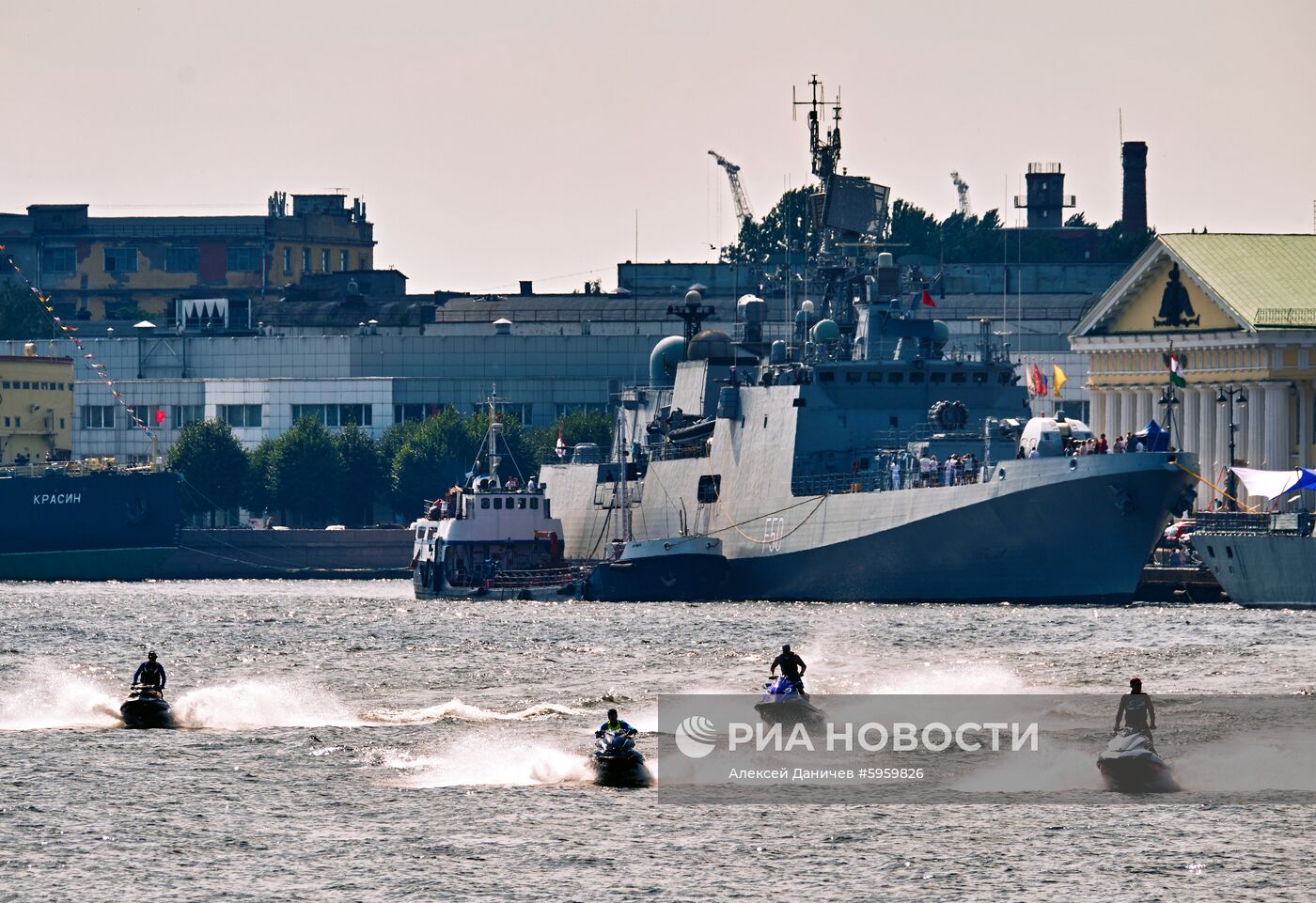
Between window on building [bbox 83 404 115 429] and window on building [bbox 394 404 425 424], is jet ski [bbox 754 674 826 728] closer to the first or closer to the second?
window on building [bbox 394 404 425 424]

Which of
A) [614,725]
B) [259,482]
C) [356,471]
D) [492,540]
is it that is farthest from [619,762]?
[259,482]

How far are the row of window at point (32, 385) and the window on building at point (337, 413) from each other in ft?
62.0

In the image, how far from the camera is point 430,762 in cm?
5856

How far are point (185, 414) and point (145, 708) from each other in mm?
133033

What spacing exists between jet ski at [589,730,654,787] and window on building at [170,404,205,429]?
476 ft

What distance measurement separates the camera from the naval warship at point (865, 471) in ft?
311

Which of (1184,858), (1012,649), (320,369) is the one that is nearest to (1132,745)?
(1184,858)

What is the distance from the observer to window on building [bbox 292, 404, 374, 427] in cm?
19500

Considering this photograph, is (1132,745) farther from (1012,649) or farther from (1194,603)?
(1194,603)

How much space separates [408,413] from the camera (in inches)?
7672

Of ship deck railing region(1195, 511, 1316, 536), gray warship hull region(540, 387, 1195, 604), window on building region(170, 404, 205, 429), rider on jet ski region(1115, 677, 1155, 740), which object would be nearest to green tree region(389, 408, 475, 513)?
window on building region(170, 404, 205, 429)

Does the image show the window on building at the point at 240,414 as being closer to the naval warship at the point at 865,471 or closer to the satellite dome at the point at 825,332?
the naval warship at the point at 865,471

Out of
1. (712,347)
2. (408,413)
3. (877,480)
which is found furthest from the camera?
(408,413)

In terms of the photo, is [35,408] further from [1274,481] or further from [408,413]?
[1274,481]
